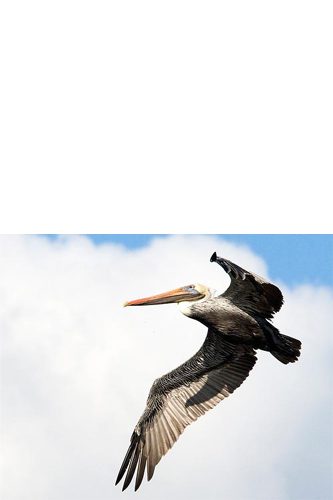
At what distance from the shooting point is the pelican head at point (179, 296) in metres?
14.0

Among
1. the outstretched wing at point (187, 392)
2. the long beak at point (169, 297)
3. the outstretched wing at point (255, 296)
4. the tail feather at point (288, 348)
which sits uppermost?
the outstretched wing at point (255, 296)

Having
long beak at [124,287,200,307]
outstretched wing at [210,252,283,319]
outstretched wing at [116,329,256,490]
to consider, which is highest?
outstretched wing at [210,252,283,319]

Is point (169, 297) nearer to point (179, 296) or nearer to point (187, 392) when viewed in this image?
point (179, 296)

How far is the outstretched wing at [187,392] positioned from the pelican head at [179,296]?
1.84 ft

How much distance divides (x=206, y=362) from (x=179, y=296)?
1051mm

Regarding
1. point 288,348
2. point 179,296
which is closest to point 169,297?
point 179,296

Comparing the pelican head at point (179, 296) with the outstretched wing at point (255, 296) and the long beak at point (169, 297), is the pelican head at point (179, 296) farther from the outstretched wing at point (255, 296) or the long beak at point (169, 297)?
the outstretched wing at point (255, 296)

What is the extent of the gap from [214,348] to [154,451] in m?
1.66

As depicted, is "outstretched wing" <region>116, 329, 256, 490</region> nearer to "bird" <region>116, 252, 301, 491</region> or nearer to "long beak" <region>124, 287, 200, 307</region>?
"bird" <region>116, 252, 301, 491</region>

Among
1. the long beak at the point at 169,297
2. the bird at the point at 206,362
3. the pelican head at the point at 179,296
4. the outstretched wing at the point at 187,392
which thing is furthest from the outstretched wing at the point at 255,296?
the outstretched wing at the point at 187,392

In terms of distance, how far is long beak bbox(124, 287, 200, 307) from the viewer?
46.3 feet

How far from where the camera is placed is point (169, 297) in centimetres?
1425

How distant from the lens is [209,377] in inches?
567

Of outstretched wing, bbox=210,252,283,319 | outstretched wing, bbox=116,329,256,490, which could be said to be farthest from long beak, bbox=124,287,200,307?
outstretched wing, bbox=210,252,283,319
